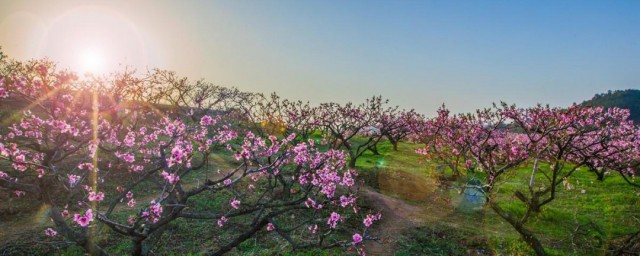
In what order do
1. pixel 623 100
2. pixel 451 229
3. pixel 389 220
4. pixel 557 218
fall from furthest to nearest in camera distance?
pixel 623 100
pixel 557 218
pixel 389 220
pixel 451 229

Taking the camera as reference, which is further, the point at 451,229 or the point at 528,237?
the point at 451,229

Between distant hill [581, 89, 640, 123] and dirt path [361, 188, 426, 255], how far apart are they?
127 metres

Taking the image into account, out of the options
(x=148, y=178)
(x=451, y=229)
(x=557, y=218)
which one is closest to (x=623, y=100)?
(x=557, y=218)

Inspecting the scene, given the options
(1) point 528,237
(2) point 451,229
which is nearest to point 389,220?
(2) point 451,229

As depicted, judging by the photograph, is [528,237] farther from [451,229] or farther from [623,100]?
[623,100]

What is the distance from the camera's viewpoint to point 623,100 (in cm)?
12500

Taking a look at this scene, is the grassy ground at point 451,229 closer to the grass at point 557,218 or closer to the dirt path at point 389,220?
the grass at point 557,218

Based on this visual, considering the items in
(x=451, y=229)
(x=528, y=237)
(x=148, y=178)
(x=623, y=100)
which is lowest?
(x=451, y=229)

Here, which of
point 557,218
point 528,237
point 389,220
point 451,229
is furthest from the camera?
point 557,218

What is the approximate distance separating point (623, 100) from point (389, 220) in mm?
147959

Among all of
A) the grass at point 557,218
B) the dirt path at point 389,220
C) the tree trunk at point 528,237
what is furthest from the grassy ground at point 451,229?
the tree trunk at point 528,237

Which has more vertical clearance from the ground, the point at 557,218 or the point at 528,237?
the point at 528,237

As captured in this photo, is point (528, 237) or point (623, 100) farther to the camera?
point (623, 100)

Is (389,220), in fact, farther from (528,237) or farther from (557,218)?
(557,218)
